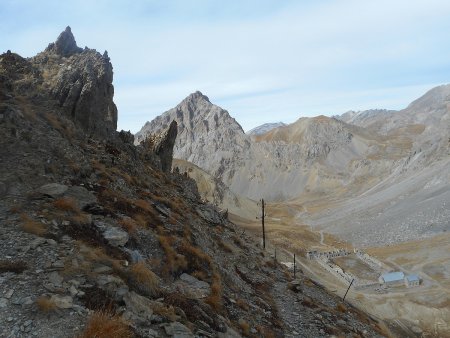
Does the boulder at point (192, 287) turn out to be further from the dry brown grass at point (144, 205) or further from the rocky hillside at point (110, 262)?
the dry brown grass at point (144, 205)

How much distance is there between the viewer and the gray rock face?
4550 cm

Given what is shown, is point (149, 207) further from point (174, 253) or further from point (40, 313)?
point (40, 313)

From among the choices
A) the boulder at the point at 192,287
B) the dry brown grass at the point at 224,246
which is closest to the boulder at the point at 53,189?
the boulder at the point at 192,287

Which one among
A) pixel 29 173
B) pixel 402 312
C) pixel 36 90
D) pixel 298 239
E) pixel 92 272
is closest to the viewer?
pixel 92 272

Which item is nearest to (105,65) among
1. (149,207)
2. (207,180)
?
(149,207)

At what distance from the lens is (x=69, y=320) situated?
11266mm

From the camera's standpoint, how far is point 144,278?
15266mm

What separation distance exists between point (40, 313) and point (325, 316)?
19.9 meters

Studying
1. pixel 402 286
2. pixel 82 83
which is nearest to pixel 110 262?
pixel 82 83

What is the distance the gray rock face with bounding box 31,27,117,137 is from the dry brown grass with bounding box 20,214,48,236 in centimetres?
2905

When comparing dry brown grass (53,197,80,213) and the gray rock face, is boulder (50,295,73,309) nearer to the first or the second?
dry brown grass (53,197,80,213)

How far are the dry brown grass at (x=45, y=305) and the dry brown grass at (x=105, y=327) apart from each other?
114cm

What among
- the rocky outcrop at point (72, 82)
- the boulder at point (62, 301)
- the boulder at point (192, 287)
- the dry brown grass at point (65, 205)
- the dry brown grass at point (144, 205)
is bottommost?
the boulder at point (192, 287)

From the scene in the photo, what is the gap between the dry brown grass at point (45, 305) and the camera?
11383 millimetres
